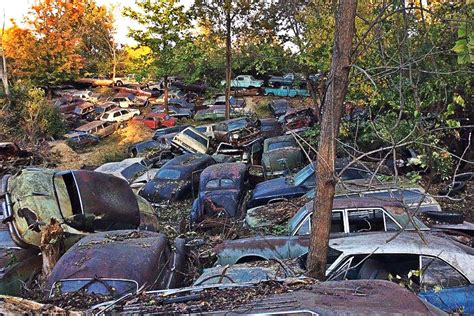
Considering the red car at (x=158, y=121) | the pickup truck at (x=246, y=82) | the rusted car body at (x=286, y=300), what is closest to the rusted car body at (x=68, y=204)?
the rusted car body at (x=286, y=300)

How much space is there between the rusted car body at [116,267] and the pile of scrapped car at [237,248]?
0.05ft

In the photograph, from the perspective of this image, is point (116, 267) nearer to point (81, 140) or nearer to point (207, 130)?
point (207, 130)

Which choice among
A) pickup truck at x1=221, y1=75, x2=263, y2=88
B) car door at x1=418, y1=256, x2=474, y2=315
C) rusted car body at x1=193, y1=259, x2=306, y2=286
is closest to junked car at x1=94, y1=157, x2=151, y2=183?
rusted car body at x1=193, y1=259, x2=306, y2=286

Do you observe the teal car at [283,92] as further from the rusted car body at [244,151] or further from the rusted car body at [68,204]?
the rusted car body at [68,204]

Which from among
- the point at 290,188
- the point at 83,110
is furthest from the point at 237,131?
the point at 83,110

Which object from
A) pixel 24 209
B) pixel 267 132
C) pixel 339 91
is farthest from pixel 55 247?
pixel 267 132

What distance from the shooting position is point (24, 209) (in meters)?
7.00

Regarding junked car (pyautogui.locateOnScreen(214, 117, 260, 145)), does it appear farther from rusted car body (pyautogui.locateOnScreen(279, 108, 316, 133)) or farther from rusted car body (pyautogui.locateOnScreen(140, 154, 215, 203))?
rusted car body (pyautogui.locateOnScreen(140, 154, 215, 203))

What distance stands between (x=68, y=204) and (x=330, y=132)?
493 centimetres

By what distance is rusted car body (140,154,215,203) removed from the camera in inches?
462

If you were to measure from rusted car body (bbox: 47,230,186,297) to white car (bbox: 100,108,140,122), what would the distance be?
2022 centimetres

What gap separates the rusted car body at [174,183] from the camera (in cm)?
1173

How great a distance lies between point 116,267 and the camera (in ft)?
17.0

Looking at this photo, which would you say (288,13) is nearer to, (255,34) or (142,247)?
(255,34)
